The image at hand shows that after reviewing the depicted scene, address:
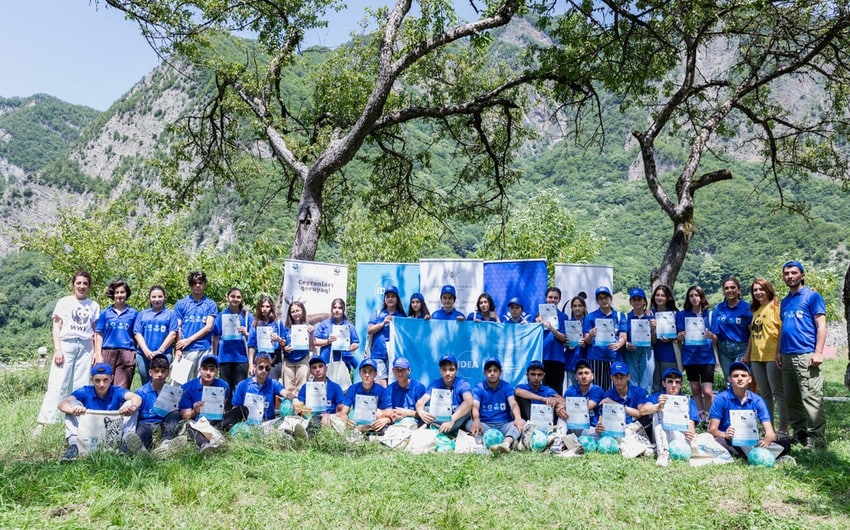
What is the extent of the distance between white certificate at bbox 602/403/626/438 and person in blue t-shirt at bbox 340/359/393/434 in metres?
2.29

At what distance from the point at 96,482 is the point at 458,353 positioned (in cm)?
468

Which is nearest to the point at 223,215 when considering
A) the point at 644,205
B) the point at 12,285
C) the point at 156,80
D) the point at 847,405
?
the point at 12,285

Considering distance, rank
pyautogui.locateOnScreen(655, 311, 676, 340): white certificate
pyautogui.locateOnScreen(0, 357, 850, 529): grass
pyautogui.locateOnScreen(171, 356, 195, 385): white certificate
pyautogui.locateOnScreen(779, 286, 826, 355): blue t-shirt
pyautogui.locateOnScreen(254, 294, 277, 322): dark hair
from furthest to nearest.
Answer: pyautogui.locateOnScreen(254, 294, 277, 322): dark hair
pyautogui.locateOnScreen(171, 356, 195, 385): white certificate
pyautogui.locateOnScreen(655, 311, 676, 340): white certificate
pyautogui.locateOnScreen(779, 286, 826, 355): blue t-shirt
pyautogui.locateOnScreen(0, 357, 850, 529): grass

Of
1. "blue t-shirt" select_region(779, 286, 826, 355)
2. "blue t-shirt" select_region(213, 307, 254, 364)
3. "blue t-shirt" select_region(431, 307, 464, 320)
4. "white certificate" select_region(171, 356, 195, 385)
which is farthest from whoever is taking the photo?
"blue t-shirt" select_region(431, 307, 464, 320)

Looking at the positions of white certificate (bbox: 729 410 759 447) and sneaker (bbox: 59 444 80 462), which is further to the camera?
white certificate (bbox: 729 410 759 447)

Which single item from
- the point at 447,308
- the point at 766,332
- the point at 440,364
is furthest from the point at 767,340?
the point at 447,308

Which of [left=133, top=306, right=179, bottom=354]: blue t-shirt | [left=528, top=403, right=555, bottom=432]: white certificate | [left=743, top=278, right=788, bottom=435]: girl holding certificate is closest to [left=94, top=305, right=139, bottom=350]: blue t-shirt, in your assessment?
[left=133, top=306, right=179, bottom=354]: blue t-shirt

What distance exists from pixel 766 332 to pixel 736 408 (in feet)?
3.81

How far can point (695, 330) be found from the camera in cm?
779

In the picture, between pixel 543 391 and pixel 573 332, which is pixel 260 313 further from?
pixel 573 332

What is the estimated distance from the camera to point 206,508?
15.4ft

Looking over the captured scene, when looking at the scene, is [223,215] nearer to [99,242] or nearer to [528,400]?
[99,242]

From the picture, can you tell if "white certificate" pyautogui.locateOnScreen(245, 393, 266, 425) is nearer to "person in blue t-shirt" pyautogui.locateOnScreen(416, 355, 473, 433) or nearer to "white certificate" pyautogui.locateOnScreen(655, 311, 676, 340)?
"person in blue t-shirt" pyautogui.locateOnScreen(416, 355, 473, 433)

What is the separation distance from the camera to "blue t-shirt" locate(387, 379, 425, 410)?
24.8 feet
